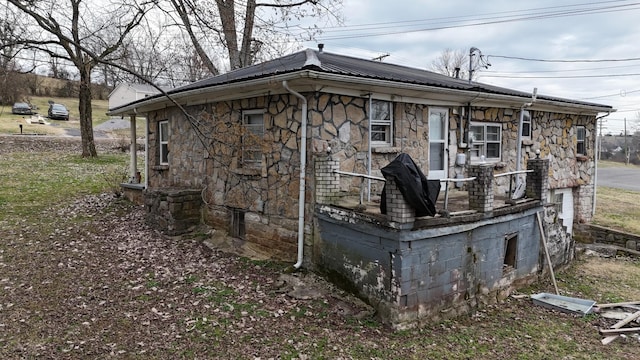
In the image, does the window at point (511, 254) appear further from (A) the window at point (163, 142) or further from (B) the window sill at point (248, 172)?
(A) the window at point (163, 142)

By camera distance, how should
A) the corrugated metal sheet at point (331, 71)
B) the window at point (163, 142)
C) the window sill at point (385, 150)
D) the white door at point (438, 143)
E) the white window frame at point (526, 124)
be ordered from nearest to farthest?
the corrugated metal sheet at point (331, 71) → the window sill at point (385, 150) → the white door at point (438, 143) → the white window frame at point (526, 124) → the window at point (163, 142)

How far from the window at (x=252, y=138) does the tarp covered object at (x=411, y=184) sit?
3.02 m

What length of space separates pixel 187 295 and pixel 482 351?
4.06 meters

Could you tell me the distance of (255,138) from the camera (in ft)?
24.5

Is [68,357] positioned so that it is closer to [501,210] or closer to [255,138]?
[255,138]

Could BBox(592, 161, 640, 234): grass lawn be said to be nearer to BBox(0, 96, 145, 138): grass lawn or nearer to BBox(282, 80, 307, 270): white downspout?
BBox(282, 80, 307, 270): white downspout

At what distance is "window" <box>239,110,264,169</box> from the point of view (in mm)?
7633

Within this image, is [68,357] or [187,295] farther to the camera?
[187,295]

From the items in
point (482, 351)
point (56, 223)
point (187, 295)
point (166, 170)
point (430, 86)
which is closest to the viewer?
point (482, 351)

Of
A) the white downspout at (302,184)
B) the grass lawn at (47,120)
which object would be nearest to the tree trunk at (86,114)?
the grass lawn at (47,120)

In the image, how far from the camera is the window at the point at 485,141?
9.50 meters

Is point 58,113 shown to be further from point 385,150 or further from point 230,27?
point 385,150

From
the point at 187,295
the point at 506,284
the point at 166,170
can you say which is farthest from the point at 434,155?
the point at 166,170

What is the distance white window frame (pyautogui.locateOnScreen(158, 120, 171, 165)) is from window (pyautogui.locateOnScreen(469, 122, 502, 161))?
772cm
